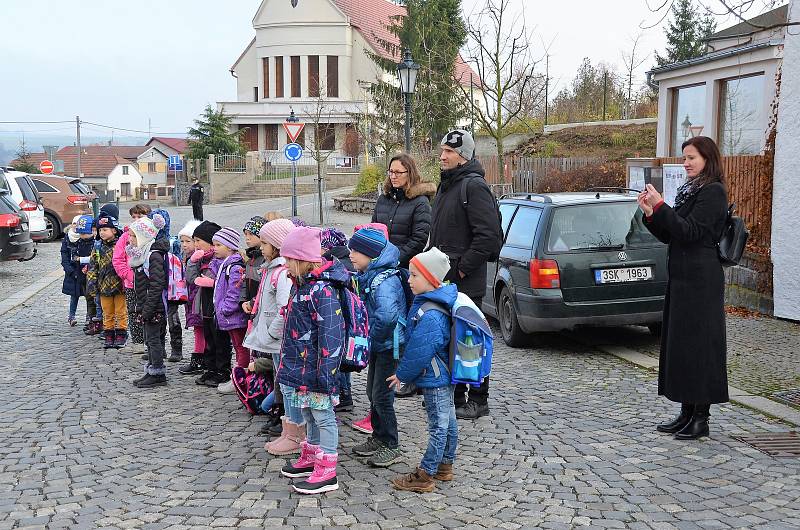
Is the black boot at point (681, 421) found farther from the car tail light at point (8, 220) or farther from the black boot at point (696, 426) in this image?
the car tail light at point (8, 220)

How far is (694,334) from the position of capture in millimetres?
5809

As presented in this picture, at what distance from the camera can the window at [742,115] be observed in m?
13.6

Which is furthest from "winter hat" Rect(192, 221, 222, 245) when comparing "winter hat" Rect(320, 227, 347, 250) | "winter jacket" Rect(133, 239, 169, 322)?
"winter hat" Rect(320, 227, 347, 250)

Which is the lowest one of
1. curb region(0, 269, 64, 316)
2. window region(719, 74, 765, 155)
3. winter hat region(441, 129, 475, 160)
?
curb region(0, 269, 64, 316)

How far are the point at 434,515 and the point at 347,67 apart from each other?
5625cm

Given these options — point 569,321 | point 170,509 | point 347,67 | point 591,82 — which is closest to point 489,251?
point 569,321

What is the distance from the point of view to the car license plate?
27.7ft

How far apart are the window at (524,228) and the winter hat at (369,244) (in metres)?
3.79

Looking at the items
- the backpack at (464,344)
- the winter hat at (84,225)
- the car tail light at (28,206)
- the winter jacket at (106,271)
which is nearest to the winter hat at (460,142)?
the backpack at (464,344)

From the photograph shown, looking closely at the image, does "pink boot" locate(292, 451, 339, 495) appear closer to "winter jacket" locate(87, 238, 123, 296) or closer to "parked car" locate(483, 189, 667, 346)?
"parked car" locate(483, 189, 667, 346)

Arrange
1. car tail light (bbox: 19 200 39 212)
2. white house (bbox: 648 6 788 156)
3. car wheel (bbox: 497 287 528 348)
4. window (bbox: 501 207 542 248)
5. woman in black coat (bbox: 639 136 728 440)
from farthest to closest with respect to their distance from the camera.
A: car tail light (bbox: 19 200 39 212) → white house (bbox: 648 6 788 156) → car wheel (bbox: 497 287 528 348) → window (bbox: 501 207 542 248) → woman in black coat (bbox: 639 136 728 440)

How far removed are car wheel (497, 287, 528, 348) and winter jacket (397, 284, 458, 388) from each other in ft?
13.8

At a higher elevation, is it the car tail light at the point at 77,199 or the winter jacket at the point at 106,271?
the car tail light at the point at 77,199

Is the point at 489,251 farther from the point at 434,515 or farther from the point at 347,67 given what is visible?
the point at 347,67
